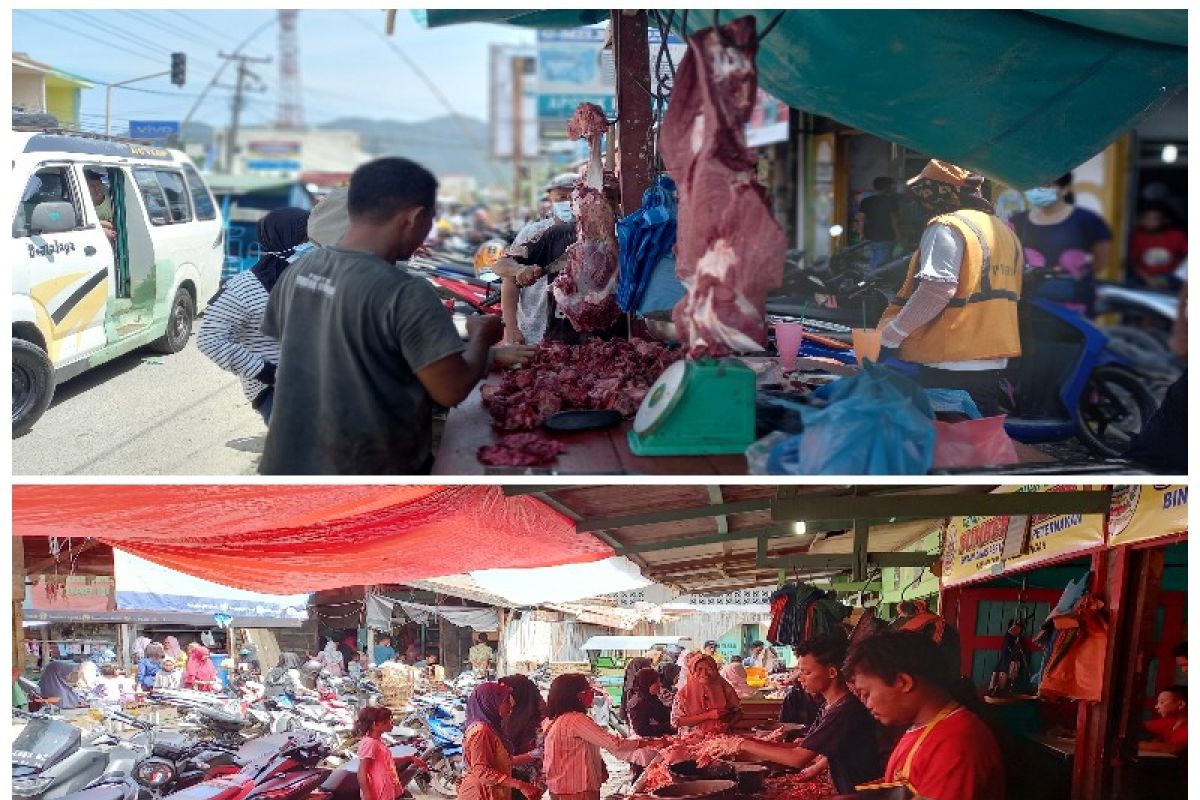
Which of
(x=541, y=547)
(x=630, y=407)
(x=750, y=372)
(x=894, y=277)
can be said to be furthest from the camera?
(x=894, y=277)

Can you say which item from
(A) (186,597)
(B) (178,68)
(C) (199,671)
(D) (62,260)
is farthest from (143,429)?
(B) (178,68)

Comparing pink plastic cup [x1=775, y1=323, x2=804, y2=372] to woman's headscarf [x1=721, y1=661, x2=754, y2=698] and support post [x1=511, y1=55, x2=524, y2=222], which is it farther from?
support post [x1=511, y1=55, x2=524, y2=222]

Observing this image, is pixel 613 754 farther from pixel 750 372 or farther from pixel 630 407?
pixel 750 372

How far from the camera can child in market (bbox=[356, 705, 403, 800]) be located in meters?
4.47

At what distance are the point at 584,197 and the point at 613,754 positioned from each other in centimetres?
212

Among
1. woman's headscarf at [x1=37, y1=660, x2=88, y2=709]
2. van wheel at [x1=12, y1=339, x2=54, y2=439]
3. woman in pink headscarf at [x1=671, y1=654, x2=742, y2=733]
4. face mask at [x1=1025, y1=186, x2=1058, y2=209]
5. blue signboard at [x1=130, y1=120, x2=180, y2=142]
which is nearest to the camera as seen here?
van wheel at [x1=12, y1=339, x2=54, y2=439]

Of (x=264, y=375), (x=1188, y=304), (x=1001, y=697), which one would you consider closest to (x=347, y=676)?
(x=264, y=375)

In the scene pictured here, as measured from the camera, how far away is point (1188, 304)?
3.07 m

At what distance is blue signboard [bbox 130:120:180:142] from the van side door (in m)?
1.00

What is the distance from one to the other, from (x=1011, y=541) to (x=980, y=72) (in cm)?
174

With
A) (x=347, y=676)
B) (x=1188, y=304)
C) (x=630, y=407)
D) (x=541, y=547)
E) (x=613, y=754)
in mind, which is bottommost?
(x=613, y=754)

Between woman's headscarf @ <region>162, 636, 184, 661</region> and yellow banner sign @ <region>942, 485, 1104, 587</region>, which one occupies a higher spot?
yellow banner sign @ <region>942, 485, 1104, 587</region>

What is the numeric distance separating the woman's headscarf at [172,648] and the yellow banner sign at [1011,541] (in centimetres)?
297

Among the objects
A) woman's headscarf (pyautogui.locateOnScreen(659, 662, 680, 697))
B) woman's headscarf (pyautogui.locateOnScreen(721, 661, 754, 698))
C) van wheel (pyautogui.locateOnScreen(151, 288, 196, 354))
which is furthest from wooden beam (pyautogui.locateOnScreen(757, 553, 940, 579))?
van wheel (pyautogui.locateOnScreen(151, 288, 196, 354))
